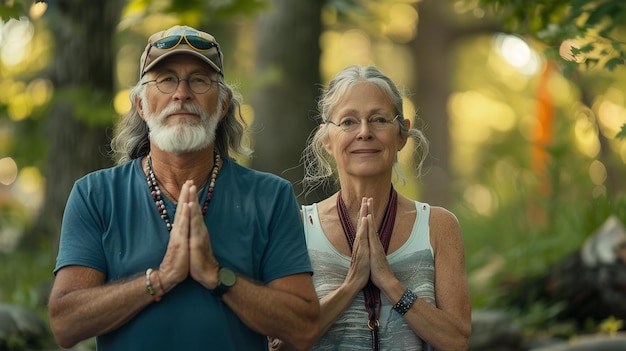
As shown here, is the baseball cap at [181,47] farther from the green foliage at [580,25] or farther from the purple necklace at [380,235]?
the green foliage at [580,25]

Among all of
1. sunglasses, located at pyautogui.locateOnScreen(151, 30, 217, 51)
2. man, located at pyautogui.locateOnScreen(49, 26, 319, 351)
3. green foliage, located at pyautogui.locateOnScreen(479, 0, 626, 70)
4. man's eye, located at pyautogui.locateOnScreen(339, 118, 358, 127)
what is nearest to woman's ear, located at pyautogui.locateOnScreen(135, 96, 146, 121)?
man, located at pyautogui.locateOnScreen(49, 26, 319, 351)

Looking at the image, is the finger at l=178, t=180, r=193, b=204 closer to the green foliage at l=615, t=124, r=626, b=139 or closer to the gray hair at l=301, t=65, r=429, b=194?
the gray hair at l=301, t=65, r=429, b=194

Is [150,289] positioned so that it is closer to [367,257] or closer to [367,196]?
[367,257]

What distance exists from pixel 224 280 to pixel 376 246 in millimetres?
744

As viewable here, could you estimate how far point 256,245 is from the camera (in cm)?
341

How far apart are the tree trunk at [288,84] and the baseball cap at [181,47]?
16.3 ft

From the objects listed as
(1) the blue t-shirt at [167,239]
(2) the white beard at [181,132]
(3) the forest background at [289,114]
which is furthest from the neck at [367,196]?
(2) the white beard at [181,132]

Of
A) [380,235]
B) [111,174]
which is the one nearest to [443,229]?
[380,235]

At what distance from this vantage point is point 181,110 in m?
3.44

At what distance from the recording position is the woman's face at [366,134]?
387 centimetres

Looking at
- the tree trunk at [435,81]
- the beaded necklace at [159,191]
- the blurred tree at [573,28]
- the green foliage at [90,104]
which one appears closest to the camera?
the beaded necklace at [159,191]

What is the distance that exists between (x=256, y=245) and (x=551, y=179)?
7.47 m

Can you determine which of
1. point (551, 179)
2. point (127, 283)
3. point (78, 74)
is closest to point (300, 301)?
point (127, 283)

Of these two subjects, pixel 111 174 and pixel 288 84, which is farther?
pixel 288 84
